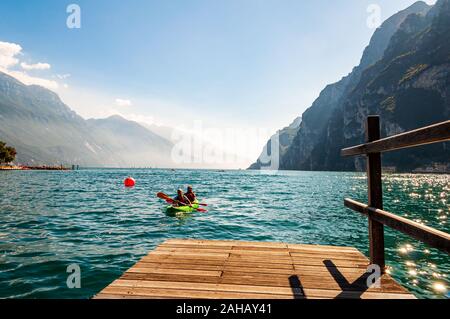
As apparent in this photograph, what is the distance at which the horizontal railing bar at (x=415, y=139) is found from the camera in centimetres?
276

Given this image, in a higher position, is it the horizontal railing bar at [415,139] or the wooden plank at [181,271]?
the horizontal railing bar at [415,139]

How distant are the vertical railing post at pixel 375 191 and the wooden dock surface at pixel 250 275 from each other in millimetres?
341

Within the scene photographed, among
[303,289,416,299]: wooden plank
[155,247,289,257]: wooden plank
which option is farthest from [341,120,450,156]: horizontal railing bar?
[155,247,289,257]: wooden plank

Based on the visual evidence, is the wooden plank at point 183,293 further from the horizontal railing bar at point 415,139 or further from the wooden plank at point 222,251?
the horizontal railing bar at point 415,139

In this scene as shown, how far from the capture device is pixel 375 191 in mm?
4598

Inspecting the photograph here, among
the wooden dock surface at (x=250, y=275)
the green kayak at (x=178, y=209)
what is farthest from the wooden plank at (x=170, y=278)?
the green kayak at (x=178, y=209)

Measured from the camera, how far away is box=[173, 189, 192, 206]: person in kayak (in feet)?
65.3

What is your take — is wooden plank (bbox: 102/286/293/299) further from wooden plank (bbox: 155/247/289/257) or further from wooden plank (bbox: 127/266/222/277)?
wooden plank (bbox: 155/247/289/257)

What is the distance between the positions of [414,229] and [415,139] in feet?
3.44

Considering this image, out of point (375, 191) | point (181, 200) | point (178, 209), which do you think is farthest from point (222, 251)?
point (181, 200)
